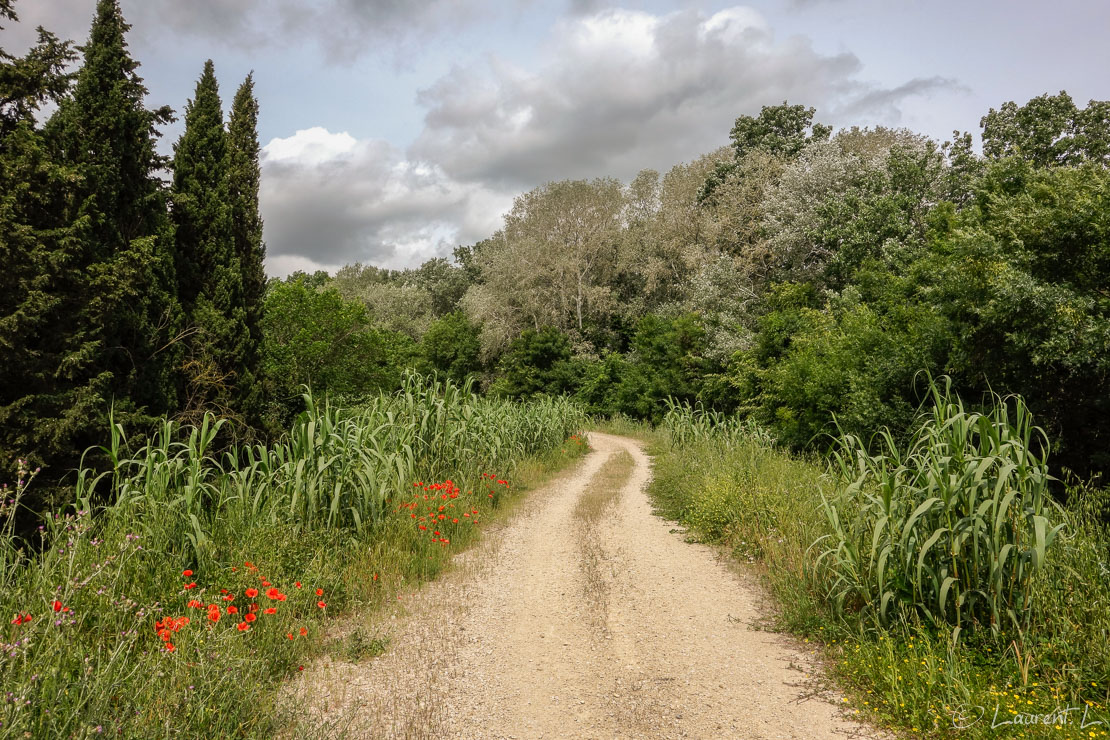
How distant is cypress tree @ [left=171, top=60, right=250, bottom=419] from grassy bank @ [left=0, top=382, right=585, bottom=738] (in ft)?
28.9

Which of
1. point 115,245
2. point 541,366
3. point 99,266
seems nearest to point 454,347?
point 541,366

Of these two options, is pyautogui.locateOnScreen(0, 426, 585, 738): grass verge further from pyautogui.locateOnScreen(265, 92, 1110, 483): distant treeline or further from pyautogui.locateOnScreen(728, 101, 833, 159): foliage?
pyautogui.locateOnScreen(728, 101, 833, 159): foliage

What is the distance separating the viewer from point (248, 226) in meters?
17.0

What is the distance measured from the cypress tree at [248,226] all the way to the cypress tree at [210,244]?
0.33 metres

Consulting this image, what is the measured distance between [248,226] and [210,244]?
2.50 m

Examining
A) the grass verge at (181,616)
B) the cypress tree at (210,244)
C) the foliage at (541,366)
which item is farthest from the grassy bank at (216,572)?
the foliage at (541,366)

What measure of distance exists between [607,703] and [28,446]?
10.2 metres

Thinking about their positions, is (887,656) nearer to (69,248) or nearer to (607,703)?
(607,703)

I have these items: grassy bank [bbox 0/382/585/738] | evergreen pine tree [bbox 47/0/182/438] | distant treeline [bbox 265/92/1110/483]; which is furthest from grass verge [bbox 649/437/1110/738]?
evergreen pine tree [bbox 47/0/182/438]

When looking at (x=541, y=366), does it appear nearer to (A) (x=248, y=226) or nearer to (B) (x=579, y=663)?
(A) (x=248, y=226)

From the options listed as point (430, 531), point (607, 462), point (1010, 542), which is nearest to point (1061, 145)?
point (607, 462)

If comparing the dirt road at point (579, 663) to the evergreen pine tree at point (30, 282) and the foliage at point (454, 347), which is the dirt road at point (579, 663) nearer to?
the evergreen pine tree at point (30, 282)

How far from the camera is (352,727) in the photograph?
9.35ft

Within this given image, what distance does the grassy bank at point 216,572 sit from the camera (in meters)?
2.29
